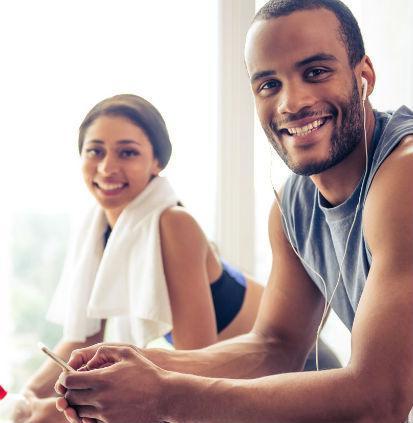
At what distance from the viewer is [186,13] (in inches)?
79.3

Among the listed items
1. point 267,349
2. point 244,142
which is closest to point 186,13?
point 244,142

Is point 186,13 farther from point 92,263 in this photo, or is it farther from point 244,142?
point 92,263

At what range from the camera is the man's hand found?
0.83m

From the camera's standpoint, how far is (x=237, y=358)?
1.14m

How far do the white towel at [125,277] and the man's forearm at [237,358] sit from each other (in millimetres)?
359

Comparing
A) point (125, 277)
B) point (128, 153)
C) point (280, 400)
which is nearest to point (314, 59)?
point (280, 400)

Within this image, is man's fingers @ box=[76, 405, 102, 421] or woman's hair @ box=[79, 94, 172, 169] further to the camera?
woman's hair @ box=[79, 94, 172, 169]

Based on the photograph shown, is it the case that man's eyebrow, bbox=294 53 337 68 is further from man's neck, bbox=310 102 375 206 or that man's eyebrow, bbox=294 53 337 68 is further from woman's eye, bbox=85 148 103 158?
woman's eye, bbox=85 148 103 158

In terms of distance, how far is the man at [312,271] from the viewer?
31.2 inches

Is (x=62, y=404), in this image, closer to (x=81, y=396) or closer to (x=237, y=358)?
(x=81, y=396)

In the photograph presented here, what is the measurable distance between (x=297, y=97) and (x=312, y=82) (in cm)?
3

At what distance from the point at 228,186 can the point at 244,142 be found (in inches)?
5.3

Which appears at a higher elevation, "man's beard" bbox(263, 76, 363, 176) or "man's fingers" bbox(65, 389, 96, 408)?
"man's beard" bbox(263, 76, 363, 176)

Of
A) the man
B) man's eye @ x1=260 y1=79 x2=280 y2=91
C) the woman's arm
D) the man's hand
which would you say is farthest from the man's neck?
the woman's arm
